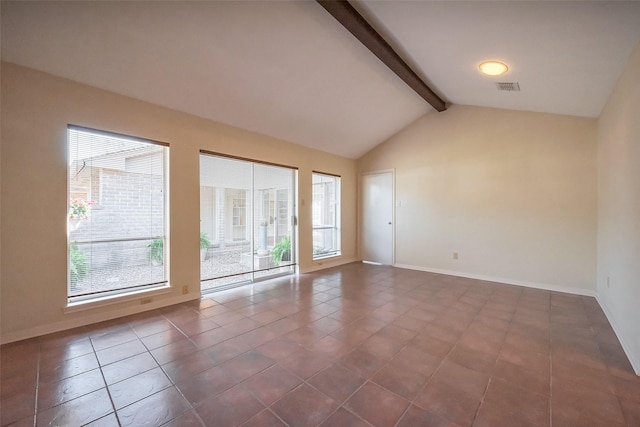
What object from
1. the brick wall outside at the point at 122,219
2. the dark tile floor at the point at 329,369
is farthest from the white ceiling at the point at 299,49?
the dark tile floor at the point at 329,369

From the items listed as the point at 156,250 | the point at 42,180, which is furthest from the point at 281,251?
the point at 42,180

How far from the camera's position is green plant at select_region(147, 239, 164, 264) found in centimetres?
328

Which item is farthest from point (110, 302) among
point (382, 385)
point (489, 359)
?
point (489, 359)

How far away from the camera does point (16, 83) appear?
7.82 ft

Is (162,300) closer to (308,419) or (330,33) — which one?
(308,419)

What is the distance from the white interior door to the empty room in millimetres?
1208

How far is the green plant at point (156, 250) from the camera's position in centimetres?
328

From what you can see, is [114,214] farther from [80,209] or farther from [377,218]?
[377,218]

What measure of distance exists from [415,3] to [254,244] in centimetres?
367

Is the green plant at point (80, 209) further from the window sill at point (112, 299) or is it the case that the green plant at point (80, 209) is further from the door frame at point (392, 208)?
the door frame at point (392, 208)

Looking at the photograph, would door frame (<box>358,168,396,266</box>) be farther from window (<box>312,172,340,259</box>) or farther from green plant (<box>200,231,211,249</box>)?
green plant (<box>200,231,211,249</box>)

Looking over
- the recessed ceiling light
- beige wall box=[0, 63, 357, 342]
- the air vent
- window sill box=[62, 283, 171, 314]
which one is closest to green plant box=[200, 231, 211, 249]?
beige wall box=[0, 63, 357, 342]

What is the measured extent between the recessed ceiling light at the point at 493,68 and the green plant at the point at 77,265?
15.7 ft

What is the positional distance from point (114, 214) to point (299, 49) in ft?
9.05
